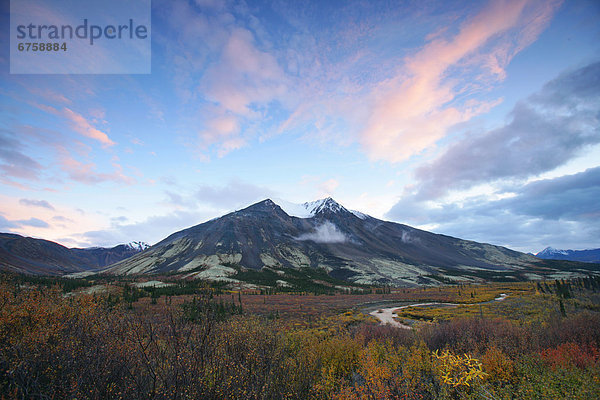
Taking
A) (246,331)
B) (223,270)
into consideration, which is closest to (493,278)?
(223,270)

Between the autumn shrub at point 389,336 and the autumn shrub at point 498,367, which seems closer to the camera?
the autumn shrub at point 498,367

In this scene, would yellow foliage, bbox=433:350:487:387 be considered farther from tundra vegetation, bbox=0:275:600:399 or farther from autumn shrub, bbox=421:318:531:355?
autumn shrub, bbox=421:318:531:355

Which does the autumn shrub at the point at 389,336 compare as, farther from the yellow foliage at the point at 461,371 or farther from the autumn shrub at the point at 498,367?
the yellow foliage at the point at 461,371

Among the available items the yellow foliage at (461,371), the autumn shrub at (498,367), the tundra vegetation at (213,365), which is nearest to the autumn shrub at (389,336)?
the tundra vegetation at (213,365)

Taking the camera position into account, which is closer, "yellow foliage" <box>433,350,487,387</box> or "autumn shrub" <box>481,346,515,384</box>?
"yellow foliage" <box>433,350,487,387</box>

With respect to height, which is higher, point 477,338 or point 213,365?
point 213,365

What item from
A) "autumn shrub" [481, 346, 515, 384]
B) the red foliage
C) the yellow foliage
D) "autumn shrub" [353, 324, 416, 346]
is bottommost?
"autumn shrub" [353, 324, 416, 346]

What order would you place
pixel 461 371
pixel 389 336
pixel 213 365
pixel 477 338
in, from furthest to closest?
pixel 389 336 < pixel 477 338 < pixel 461 371 < pixel 213 365

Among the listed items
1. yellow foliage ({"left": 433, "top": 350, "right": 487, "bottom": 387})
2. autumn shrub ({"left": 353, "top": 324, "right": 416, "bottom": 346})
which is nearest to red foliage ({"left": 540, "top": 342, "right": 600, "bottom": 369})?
yellow foliage ({"left": 433, "top": 350, "right": 487, "bottom": 387})

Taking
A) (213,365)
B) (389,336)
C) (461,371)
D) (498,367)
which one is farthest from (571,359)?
(213,365)

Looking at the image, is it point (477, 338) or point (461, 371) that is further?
point (477, 338)

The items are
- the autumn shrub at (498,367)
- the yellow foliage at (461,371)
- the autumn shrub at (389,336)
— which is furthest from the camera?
the autumn shrub at (389,336)

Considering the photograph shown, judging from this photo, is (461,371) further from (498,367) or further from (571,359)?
(571,359)

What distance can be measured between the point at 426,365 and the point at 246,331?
8342 millimetres
